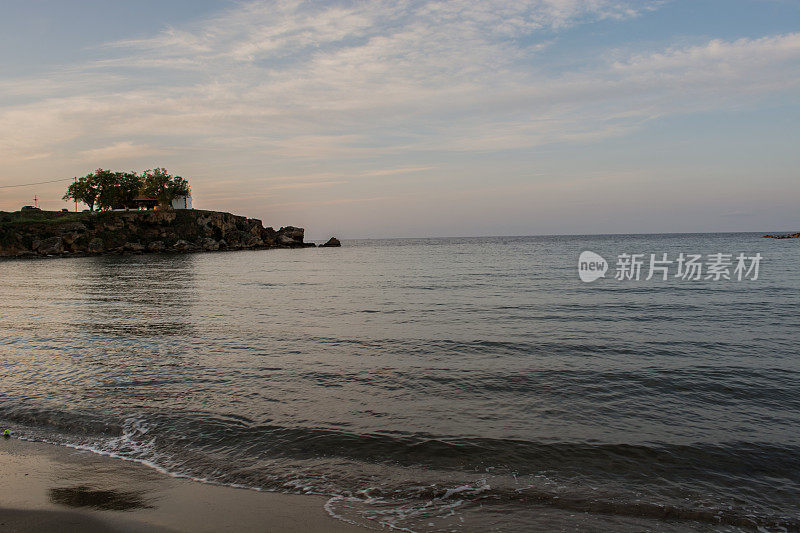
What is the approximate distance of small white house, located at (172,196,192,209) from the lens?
151 metres

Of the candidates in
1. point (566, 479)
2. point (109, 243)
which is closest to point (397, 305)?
point (566, 479)

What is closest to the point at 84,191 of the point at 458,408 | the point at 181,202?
the point at 181,202

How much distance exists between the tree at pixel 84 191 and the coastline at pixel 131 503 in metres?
153

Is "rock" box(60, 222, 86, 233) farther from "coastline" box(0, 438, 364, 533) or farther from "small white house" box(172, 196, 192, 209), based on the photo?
"coastline" box(0, 438, 364, 533)

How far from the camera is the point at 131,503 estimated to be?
6.80 m

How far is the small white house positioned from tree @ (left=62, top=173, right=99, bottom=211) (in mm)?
20609

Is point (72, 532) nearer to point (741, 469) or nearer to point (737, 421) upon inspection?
point (741, 469)

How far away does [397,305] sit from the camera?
26562 mm

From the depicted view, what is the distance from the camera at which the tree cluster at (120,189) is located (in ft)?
450

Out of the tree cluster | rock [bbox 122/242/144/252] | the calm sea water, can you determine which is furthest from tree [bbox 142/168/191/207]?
the calm sea water

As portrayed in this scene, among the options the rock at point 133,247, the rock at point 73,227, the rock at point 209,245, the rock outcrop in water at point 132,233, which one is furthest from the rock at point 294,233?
the rock at point 73,227

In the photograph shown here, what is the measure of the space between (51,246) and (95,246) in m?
8.74

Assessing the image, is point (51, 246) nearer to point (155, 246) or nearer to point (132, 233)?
point (132, 233)

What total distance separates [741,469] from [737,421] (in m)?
2.30
